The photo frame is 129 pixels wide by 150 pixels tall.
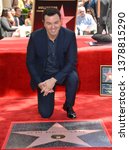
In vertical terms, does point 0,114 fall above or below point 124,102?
below

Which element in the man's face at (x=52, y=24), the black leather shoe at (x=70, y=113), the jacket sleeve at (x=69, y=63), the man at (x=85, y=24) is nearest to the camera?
the man's face at (x=52, y=24)

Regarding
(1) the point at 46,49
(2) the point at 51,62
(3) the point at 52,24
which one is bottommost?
(2) the point at 51,62

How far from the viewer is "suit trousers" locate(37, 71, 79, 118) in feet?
8.58

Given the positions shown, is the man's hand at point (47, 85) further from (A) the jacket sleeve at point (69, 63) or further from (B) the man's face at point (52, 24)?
(B) the man's face at point (52, 24)

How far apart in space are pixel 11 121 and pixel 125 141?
5.96 ft

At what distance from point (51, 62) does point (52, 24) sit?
35 centimetres

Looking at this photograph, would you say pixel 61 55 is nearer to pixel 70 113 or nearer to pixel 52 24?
pixel 52 24

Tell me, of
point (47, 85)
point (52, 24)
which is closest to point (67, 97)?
point (47, 85)

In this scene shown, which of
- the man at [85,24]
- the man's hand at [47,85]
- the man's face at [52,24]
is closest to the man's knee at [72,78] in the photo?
the man's hand at [47,85]

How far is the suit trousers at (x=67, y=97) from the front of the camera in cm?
262

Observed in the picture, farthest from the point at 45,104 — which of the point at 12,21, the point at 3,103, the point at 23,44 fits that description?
the point at 12,21

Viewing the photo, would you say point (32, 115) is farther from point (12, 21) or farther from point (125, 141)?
point (12, 21)

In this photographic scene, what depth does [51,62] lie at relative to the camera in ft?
8.87

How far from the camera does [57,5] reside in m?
3.97
